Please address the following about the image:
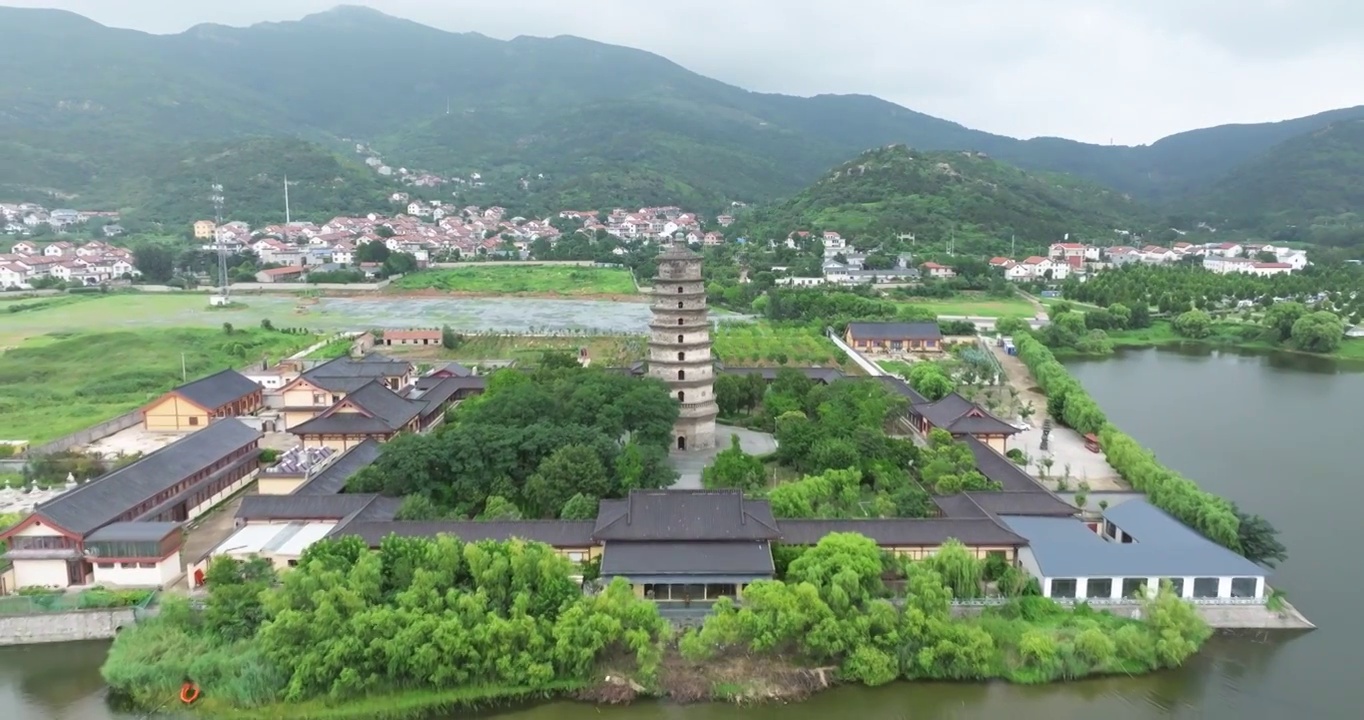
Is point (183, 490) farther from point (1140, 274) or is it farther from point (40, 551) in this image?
point (1140, 274)

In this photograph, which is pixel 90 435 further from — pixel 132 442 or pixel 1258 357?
pixel 1258 357

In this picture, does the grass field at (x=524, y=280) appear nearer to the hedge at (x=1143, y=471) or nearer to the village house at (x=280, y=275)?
the village house at (x=280, y=275)

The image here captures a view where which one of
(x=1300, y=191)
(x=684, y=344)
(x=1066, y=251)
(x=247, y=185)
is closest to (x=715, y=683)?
(x=684, y=344)

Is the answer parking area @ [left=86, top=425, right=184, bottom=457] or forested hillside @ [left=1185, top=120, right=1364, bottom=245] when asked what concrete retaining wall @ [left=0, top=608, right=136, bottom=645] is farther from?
forested hillside @ [left=1185, top=120, right=1364, bottom=245]

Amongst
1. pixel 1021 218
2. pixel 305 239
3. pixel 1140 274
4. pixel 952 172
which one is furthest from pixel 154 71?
pixel 1140 274

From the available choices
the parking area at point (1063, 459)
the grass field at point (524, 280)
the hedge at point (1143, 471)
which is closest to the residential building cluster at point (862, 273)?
the grass field at point (524, 280)

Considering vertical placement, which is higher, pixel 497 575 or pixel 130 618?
pixel 497 575
